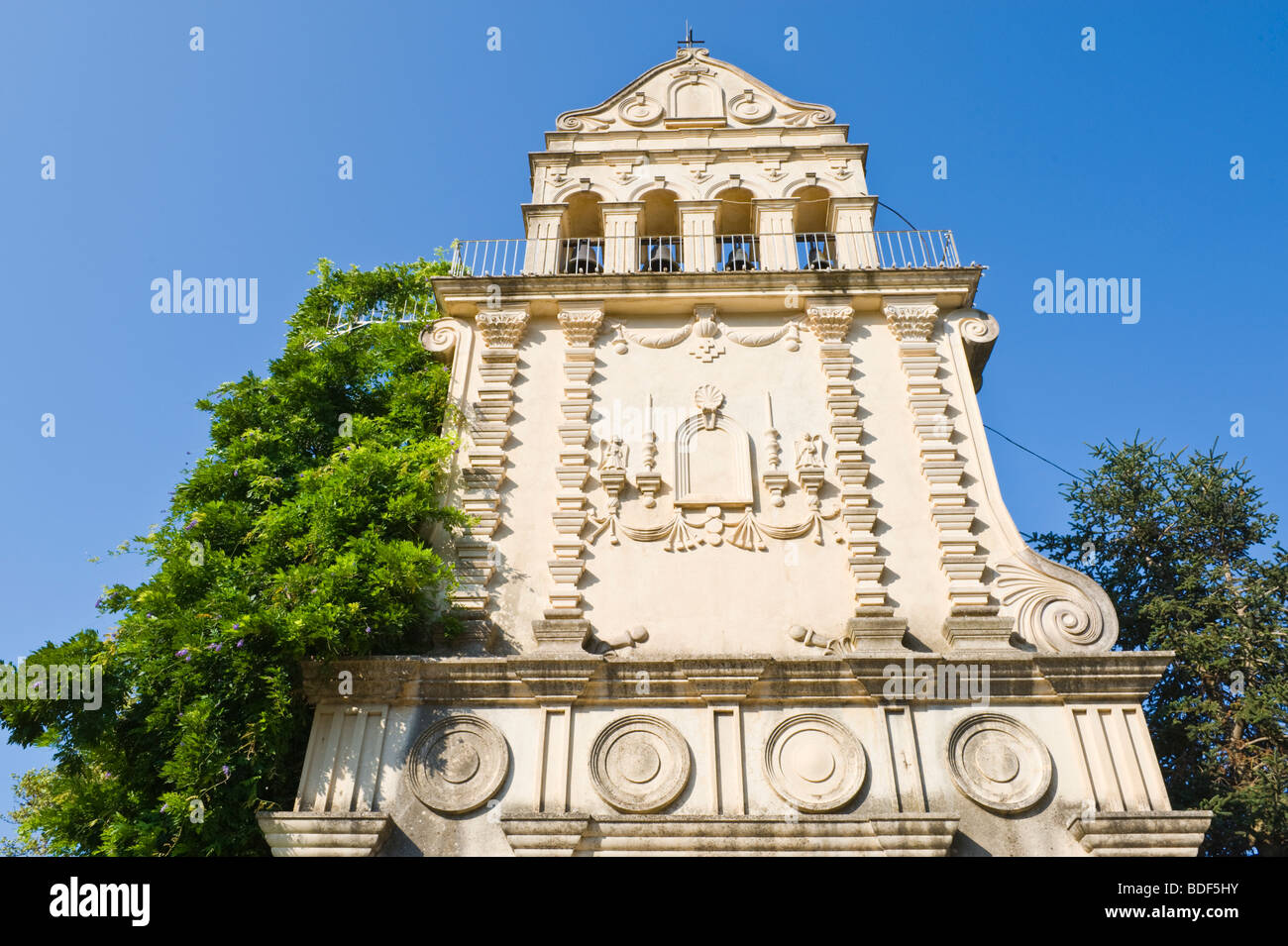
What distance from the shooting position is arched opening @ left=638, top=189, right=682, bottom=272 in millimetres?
15766

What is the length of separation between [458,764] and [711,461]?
16.3ft

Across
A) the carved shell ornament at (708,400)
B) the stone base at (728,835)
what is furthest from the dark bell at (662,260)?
the stone base at (728,835)

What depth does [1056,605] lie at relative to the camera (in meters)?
10.8

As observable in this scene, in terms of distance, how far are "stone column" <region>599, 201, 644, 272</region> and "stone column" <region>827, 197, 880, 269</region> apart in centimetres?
330

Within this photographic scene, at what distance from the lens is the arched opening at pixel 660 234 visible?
1577 centimetres

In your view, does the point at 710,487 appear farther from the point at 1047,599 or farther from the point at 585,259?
the point at 585,259

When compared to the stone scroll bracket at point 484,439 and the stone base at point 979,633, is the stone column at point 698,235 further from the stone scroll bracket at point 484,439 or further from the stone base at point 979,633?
the stone base at point 979,633

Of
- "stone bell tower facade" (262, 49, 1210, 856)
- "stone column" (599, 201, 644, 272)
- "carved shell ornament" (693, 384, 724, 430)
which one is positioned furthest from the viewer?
"stone column" (599, 201, 644, 272)

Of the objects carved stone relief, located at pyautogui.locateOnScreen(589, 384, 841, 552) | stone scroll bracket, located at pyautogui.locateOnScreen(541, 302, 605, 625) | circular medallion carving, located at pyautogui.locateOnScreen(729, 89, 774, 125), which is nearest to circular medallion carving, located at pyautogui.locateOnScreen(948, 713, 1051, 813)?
carved stone relief, located at pyautogui.locateOnScreen(589, 384, 841, 552)

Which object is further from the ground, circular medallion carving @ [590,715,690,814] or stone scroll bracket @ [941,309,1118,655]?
stone scroll bracket @ [941,309,1118,655]

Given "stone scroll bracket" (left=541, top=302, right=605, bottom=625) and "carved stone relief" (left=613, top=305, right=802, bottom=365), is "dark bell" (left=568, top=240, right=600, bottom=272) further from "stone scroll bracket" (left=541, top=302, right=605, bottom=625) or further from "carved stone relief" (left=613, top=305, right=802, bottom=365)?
"carved stone relief" (left=613, top=305, right=802, bottom=365)

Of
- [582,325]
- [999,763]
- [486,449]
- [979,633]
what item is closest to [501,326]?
[582,325]
